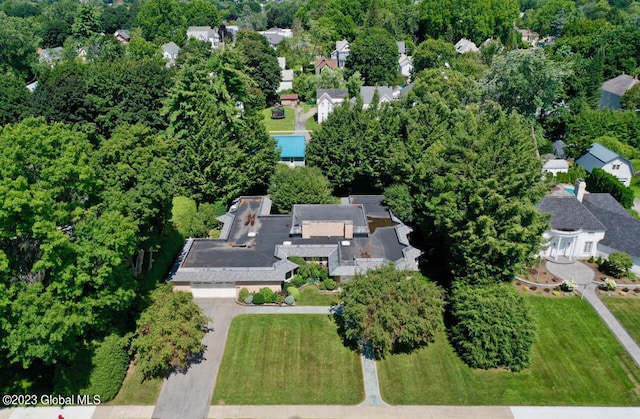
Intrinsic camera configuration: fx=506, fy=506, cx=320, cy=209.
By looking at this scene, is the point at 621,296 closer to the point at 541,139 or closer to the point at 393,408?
the point at 393,408

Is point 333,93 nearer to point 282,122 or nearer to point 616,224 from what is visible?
point 282,122

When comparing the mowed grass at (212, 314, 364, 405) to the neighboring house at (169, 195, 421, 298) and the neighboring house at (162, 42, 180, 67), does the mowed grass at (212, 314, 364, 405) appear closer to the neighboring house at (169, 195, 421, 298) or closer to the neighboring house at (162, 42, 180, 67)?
the neighboring house at (169, 195, 421, 298)

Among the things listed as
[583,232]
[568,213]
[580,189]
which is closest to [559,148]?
[580,189]

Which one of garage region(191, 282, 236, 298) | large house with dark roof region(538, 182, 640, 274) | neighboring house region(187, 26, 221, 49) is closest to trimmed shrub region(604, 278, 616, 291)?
large house with dark roof region(538, 182, 640, 274)

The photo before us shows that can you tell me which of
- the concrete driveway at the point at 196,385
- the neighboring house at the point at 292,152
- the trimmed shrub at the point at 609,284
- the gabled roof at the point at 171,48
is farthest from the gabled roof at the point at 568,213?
the gabled roof at the point at 171,48

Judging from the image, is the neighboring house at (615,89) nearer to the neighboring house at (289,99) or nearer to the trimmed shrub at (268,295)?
the neighboring house at (289,99)

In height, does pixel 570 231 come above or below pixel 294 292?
above
